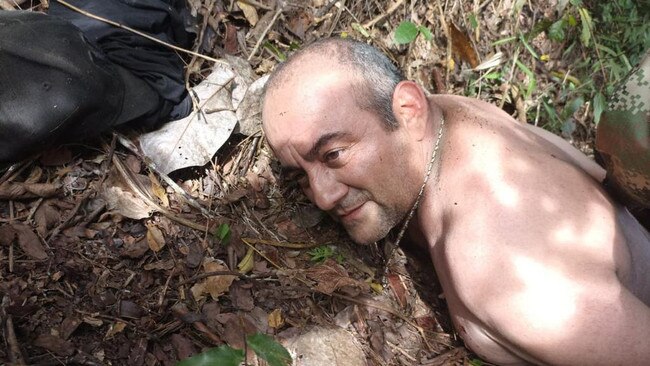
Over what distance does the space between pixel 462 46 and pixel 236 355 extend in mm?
2636

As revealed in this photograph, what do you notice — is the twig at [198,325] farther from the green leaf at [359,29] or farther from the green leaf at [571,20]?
the green leaf at [571,20]

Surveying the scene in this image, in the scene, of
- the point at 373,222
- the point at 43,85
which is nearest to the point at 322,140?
the point at 373,222

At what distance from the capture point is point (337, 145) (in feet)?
8.09

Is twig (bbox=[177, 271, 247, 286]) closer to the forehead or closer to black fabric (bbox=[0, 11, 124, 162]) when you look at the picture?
the forehead

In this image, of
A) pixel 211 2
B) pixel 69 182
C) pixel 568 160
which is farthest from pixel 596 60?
pixel 69 182

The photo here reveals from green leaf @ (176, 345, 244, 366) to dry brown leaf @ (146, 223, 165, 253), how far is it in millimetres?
897

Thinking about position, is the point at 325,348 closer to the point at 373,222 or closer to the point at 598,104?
the point at 373,222

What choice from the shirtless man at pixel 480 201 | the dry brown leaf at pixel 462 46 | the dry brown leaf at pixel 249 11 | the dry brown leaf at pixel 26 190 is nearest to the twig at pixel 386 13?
the dry brown leaf at pixel 462 46

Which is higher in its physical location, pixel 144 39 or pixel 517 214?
pixel 517 214

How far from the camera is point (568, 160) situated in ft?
8.59

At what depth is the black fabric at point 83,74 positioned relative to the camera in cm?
227

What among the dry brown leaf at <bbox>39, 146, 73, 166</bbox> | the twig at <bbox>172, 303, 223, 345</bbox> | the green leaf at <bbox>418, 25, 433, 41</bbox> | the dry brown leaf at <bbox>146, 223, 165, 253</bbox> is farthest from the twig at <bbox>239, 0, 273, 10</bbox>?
the twig at <bbox>172, 303, 223, 345</bbox>

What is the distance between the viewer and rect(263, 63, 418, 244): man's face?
8.05 ft

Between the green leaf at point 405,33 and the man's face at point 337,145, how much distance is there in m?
1.00
